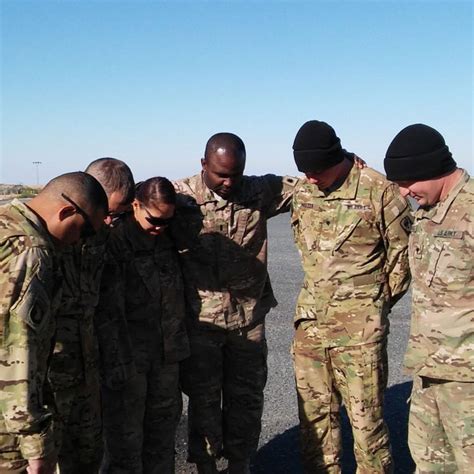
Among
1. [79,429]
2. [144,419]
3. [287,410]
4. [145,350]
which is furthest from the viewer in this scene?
[287,410]

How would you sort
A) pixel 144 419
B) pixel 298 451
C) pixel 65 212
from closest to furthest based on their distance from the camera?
pixel 65 212 < pixel 144 419 < pixel 298 451

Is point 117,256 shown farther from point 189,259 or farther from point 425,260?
point 425,260

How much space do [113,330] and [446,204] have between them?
188 cm

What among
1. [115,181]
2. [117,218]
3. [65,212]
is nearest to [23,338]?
[65,212]

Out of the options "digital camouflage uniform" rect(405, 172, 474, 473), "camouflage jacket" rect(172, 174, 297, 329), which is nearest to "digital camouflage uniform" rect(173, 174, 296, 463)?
"camouflage jacket" rect(172, 174, 297, 329)

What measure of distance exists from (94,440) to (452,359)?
6.11ft

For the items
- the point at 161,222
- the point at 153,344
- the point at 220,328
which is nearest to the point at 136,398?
the point at 153,344

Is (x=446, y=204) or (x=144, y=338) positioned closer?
(x=446, y=204)

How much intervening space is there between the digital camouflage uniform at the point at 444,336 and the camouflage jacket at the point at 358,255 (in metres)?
0.43

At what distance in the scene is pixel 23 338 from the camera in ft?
8.16

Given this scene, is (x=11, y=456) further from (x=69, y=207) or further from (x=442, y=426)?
(x=442, y=426)

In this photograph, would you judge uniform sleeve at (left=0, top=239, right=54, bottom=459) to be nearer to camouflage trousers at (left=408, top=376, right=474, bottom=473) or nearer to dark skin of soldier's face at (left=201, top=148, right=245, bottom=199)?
dark skin of soldier's face at (left=201, top=148, right=245, bottom=199)

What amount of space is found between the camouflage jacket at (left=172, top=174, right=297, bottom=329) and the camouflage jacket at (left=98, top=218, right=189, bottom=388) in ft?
0.49

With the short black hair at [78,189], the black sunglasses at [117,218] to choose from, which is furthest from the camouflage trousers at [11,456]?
the black sunglasses at [117,218]
